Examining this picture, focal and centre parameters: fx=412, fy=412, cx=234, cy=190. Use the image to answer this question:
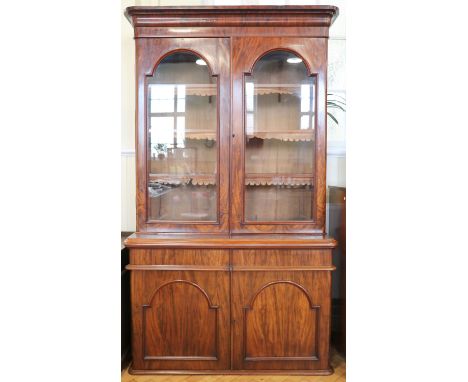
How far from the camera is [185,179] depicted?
76.4 inches

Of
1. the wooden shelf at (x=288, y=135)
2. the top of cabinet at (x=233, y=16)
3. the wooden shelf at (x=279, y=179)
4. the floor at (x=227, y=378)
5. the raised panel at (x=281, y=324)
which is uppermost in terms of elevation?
the top of cabinet at (x=233, y=16)

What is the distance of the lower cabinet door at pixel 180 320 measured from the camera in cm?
178

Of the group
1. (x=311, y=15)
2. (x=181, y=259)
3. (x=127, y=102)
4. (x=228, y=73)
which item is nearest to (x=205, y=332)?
(x=181, y=259)

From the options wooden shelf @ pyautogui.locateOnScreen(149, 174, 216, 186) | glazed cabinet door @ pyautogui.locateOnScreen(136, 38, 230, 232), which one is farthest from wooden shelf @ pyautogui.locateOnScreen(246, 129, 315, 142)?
wooden shelf @ pyautogui.locateOnScreen(149, 174, 216, 186)

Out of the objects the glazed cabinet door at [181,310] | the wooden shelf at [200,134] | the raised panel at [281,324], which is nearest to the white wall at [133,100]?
the wooden shelf at [200,134]

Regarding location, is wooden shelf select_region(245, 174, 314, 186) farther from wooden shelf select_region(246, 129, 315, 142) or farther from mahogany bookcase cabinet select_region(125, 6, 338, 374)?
wooden shelf select_region(246, 129, 315, 142)

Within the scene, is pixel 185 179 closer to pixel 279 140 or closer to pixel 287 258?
pixel 279 140

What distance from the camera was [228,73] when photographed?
184 centimetres

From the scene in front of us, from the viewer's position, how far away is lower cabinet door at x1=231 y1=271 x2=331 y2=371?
5.83 ft

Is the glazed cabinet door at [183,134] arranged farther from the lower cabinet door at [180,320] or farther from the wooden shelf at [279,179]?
the lower cabinet door at [180,320]

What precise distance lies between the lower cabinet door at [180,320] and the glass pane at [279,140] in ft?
1.26

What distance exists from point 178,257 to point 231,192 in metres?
0.37

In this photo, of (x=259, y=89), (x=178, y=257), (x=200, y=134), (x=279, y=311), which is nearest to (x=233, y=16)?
(x=259, y=89)
